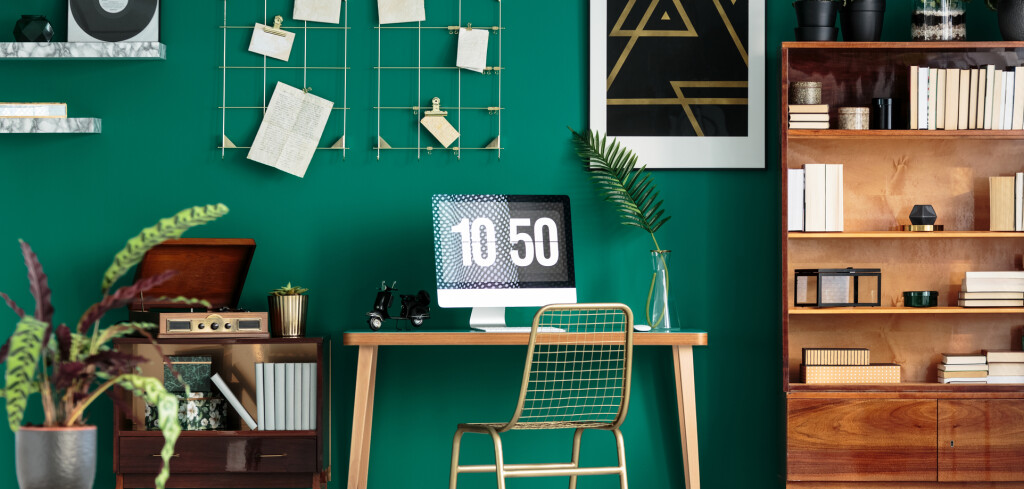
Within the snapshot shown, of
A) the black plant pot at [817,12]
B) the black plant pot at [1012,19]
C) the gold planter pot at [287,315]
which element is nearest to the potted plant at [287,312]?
the gold planter pot at [287,315]

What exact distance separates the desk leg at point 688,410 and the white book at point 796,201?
1.82ft

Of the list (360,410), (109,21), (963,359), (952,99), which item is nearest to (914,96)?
(952,99)

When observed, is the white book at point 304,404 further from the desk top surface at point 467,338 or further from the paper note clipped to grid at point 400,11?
the paper note clipped to grid at point 400,11

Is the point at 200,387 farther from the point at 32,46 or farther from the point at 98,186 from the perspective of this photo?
the point at 32,46

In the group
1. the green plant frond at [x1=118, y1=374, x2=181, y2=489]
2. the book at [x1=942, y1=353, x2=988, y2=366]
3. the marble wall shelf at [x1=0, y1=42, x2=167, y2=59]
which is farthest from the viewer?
the marble wall shelf at [x1=0, y1=42, x2=167, y2=59]

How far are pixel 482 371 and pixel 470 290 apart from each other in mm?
411

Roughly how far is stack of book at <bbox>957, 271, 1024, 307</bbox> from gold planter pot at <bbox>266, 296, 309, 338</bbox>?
2253 mm

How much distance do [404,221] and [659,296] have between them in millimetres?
965

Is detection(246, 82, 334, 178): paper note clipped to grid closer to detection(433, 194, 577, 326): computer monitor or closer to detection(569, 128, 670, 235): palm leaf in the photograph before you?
detection(433, 194, 577, 326): computer monitor

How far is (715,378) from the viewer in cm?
363

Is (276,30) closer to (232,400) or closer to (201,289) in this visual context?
(201,289)

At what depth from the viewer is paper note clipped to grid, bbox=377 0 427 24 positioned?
361 centimetres

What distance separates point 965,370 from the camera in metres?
3.35

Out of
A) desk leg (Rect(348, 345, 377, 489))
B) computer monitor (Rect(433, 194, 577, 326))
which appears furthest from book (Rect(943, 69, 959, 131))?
desk leg (Rect(348, 345, 377, 489))
